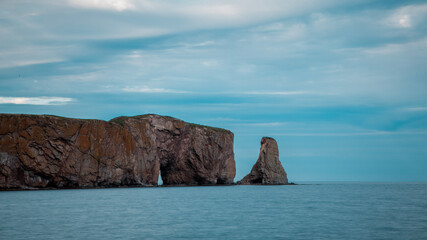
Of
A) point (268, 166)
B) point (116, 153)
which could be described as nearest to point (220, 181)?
point (268, 166)

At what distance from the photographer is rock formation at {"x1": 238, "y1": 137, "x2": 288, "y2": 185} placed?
139875 mm

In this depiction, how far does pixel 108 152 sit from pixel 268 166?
187ft

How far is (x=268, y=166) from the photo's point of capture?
140875mm

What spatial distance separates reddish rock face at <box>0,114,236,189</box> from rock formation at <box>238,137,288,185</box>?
1149cm

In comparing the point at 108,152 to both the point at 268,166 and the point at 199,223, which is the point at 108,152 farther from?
the point at 199,223

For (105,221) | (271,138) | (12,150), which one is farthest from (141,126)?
(105,221)

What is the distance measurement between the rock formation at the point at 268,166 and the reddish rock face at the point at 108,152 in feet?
37.7

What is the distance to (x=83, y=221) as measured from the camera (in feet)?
135

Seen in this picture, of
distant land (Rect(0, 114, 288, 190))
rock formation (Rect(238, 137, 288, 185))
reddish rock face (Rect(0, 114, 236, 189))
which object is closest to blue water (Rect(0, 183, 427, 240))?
distant land (Rect(0, 114, 288, 190))

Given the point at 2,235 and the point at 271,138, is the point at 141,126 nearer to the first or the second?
the point at 271,138

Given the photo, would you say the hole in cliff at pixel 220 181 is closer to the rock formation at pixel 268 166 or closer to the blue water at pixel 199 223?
the rock formation at pixel 268 166

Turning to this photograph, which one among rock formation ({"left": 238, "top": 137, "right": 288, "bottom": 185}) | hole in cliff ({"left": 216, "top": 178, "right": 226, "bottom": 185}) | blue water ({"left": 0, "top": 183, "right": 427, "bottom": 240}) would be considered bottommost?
blue water ({"left": 0, "top": 183, "right": 427, "bottom": 240})

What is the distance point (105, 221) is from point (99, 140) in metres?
58.2

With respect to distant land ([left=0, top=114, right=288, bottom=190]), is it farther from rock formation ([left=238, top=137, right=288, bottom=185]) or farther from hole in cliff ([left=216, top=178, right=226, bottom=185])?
hole in cliff ([left=216, top=178, right=226, bottom=185])
